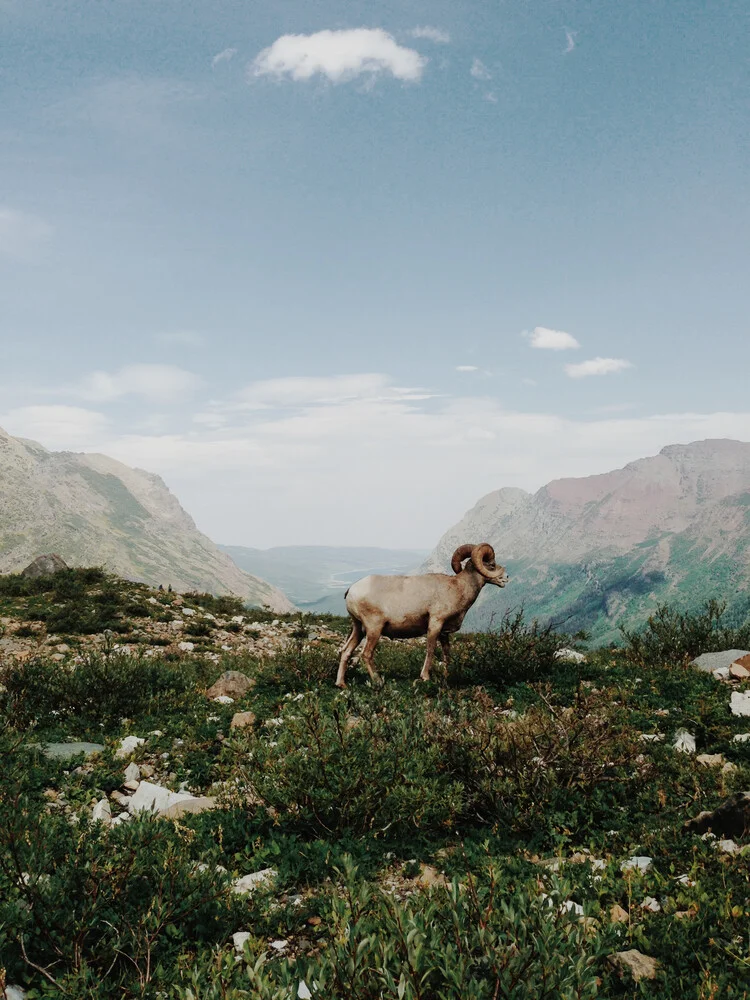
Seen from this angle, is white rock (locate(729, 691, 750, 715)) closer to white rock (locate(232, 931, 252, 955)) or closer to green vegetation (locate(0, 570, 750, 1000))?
green vegetation (locate(0, 570, 750, 1000))

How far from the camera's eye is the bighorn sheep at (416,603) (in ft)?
33.1

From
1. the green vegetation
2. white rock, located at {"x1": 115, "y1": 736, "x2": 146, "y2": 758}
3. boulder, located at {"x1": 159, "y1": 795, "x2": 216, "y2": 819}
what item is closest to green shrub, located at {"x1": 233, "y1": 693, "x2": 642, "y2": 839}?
the green vegetation

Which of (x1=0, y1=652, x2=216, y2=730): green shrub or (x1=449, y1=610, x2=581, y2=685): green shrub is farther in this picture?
(x1=449, y1=610, x2=581, y2=685): green shrub

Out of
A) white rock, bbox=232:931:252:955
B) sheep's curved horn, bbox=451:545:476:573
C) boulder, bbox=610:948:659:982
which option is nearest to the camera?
boulder, bbox=610:948:659:982

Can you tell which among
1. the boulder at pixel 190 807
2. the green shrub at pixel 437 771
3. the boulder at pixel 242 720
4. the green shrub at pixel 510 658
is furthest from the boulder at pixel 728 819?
the boulder at pixel 242 720

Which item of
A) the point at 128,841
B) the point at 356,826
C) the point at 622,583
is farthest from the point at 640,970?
the point at 622,583

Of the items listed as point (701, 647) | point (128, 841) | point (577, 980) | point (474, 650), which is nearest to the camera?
point (577, 980)

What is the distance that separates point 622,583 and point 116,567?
519 feet

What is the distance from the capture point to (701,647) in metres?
13.0

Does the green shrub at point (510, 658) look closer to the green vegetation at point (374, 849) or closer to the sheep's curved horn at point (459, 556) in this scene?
the green vegetation at point (374, 849)

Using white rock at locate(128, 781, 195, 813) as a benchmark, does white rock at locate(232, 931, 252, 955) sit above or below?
above

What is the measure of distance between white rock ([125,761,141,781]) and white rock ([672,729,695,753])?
6238mm

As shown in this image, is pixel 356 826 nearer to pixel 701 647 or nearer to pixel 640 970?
pixel 640 970

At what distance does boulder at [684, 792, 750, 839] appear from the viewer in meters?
4.80
